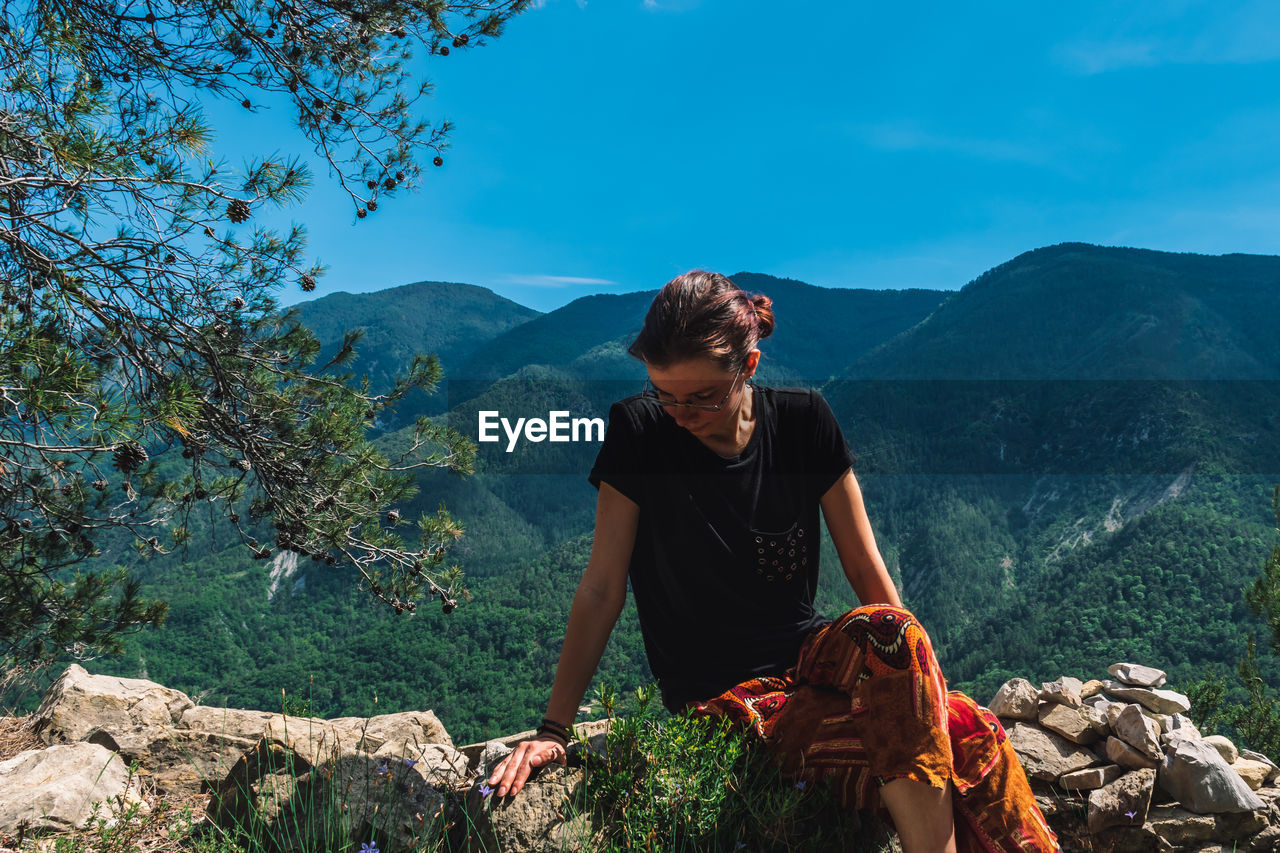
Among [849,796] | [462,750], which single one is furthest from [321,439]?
[849,796]

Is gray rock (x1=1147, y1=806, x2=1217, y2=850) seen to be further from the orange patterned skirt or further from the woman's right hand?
the woman's right hand

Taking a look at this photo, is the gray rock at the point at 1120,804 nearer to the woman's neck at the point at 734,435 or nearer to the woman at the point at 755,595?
the woman at the point at 755,595

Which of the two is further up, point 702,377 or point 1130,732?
point 702,377

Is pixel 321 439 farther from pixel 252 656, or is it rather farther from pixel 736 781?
pixel 252 656

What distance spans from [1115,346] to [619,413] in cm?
10163

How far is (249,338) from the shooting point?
3.78 m

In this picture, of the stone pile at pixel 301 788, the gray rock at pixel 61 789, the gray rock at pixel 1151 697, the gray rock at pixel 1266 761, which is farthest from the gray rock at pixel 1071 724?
the gray rock at pixel 61 789

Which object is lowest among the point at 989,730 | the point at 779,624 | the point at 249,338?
the point at 989,730

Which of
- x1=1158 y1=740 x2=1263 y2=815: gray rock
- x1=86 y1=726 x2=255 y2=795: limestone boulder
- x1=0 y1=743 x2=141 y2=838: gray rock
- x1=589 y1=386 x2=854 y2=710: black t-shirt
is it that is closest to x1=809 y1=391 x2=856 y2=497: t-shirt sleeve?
x1=589 y1=386 x2=854 y2=710: black t-shirt

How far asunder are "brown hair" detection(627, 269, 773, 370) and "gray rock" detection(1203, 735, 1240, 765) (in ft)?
8.12

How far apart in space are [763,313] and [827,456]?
1.39 ft

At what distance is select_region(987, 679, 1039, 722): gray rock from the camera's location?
291 centimetres

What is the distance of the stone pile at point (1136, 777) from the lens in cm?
249

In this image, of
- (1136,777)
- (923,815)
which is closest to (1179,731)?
(1136,777)
